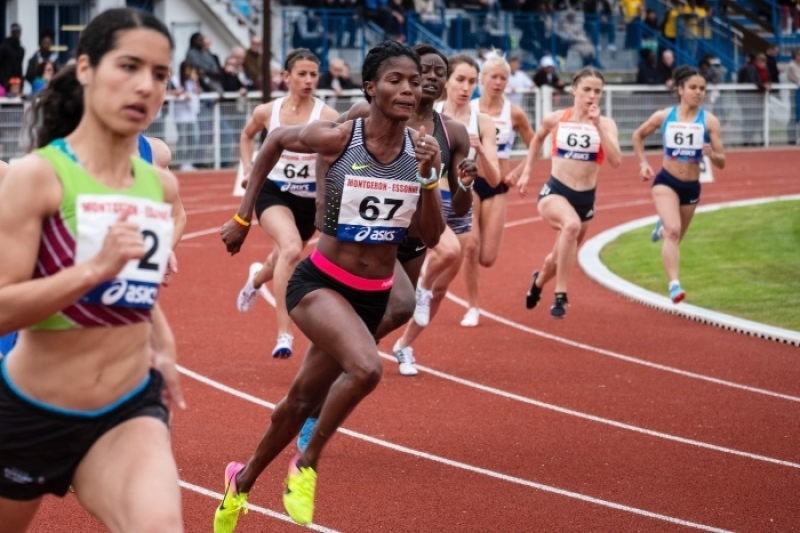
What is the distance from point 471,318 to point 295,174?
8.97 ft

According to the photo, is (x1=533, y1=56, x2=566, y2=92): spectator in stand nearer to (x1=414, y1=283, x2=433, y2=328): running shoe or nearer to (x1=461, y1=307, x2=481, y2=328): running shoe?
(x1=461, y1=307, x2=481, y2=328): running shoe

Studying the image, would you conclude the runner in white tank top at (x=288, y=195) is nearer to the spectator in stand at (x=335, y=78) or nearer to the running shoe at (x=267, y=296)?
the running shoe at (x=267, y=296)

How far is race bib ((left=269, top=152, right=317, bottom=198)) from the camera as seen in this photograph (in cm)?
991

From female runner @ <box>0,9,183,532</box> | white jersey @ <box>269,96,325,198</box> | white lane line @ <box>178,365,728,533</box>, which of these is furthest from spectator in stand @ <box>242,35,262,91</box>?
female runner @ <box>0,9,183,532</box>

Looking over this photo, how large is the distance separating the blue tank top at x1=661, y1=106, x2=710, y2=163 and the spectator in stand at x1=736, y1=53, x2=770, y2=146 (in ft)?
57.2

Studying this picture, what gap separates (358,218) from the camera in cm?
621

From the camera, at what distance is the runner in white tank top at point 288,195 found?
32.0ft

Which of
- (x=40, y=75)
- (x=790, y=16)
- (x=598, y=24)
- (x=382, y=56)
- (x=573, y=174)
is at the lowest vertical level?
(x=573, y=174)

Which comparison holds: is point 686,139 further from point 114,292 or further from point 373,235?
point 114,292

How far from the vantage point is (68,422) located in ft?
12.5

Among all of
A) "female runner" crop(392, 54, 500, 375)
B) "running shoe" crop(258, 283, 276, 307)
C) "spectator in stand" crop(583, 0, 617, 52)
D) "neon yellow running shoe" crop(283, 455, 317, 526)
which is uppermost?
"spectator in stand" crop(583, 0, 617, 52)

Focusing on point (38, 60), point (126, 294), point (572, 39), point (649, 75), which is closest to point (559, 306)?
point (126, 294)

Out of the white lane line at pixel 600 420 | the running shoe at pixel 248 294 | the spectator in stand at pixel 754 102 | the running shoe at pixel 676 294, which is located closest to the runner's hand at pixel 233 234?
the white lane line at pixel 600 420

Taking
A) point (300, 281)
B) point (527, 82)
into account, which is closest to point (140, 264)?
point (300, 281)
